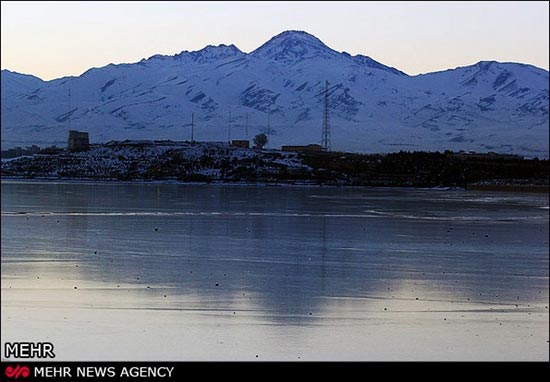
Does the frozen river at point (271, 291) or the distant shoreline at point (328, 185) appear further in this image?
the distant shoreline at point (328, 185)

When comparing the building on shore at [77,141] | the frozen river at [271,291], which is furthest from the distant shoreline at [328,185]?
the frozen river at [271,291]

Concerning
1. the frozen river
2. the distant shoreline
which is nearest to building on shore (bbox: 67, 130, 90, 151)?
the distant shoreline

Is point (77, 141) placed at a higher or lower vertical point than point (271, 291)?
higher

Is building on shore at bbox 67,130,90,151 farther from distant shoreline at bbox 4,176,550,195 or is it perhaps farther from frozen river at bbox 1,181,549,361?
frozen river at bbox 1,181,549,361

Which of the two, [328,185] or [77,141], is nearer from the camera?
[328,185]

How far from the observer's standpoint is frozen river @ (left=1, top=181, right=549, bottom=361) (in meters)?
9.94

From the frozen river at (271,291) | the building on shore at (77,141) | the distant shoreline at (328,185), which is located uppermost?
the building on shore at (77,141)

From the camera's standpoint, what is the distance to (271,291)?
13.6 metres

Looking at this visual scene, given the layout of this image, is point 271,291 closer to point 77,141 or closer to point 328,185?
point 328,185

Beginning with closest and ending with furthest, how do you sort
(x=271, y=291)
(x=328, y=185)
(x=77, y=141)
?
(x=271, y=291)
(x=328, y=185)
(x=77, y=141)

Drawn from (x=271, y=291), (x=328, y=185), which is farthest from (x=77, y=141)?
(x=271, y=291)

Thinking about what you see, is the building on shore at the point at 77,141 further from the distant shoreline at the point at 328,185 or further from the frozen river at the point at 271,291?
the frozen river at the point at 271,291

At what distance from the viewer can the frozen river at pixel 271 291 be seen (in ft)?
32.6
